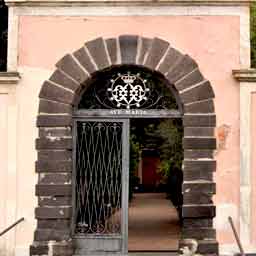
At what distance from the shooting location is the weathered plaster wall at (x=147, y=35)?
9.57 m

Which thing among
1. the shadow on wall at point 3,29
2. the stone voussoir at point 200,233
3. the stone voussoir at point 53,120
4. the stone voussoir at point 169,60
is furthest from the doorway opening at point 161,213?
the shadow on wall at point 3,29

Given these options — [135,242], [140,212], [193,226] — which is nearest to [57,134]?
[193,226]

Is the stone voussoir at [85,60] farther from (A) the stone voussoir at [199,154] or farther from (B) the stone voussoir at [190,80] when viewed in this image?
(A) the stone voussoir at [199,154]

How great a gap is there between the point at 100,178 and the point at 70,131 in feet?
2.95

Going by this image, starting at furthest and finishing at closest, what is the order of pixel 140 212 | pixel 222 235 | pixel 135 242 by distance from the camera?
pixel 140 212, pixel 135 242, pixel 222 235

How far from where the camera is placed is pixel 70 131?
9781 mm

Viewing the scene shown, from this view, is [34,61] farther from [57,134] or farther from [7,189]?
[7,189]

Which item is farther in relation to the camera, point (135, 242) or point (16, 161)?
point (135, 242)

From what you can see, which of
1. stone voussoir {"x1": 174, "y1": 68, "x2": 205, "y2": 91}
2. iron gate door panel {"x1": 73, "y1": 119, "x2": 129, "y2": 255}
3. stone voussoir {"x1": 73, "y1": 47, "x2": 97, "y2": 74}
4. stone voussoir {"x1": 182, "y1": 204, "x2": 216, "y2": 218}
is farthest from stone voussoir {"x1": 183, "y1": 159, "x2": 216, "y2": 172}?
stone voussoir {"x1": 73, "y1": 47, "x2": 97, "y2": 74}

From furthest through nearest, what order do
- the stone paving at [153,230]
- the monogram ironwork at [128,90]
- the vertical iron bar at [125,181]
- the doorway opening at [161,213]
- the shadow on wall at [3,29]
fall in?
the shadow on wall at [3,29] < the doorway opening at [161,213] < the stone paving at [153,230] < the monogram ironwork at [128,90] < the vertical iron bar at [125,181]

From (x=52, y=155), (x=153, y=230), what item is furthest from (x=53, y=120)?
(x=153, y=230)

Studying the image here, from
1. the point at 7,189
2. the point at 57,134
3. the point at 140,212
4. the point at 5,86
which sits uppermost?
the point at 5,86

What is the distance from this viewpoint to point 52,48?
32.3ft

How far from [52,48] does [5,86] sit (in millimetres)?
924
